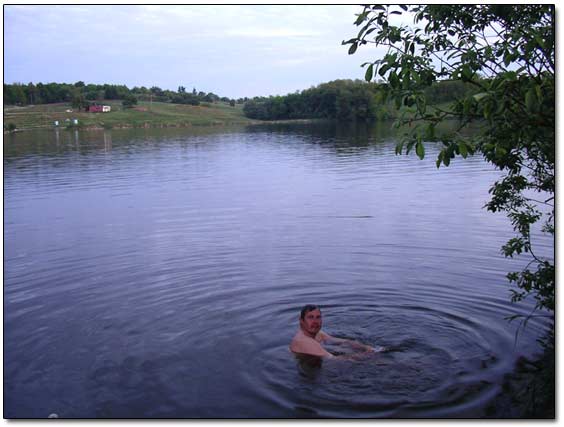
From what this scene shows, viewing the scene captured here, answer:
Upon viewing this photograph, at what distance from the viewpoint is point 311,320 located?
30.5 ft

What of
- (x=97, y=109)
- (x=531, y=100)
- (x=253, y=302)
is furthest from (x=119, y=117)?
(x=531, y=100)

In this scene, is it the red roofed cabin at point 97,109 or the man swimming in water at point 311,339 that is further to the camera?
the red roofed cabin at point 97,109

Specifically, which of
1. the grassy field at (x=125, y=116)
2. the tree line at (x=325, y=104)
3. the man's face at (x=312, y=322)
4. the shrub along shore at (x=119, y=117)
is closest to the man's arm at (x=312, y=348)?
the man's face at (x=312, y=322)

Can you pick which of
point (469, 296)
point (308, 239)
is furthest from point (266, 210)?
point (469, 296)

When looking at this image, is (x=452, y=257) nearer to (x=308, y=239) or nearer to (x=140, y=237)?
(x=308, y=239)

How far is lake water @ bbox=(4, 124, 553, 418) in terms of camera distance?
8.17m

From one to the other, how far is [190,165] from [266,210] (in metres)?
19.9

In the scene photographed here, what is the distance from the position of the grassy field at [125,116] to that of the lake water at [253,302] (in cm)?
8654

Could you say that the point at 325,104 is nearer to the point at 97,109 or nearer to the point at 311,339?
the point at 97,109

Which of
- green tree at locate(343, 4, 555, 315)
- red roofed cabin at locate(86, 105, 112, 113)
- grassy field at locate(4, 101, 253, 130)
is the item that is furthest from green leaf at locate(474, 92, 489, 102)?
red roofed cabin at locate(86, 105, 112, 113)

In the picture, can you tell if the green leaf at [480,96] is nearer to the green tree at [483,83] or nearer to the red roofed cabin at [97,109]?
the green tree at [483,83]

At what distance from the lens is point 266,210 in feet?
74.3

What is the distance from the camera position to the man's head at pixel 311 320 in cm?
927

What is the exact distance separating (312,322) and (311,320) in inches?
1.5
